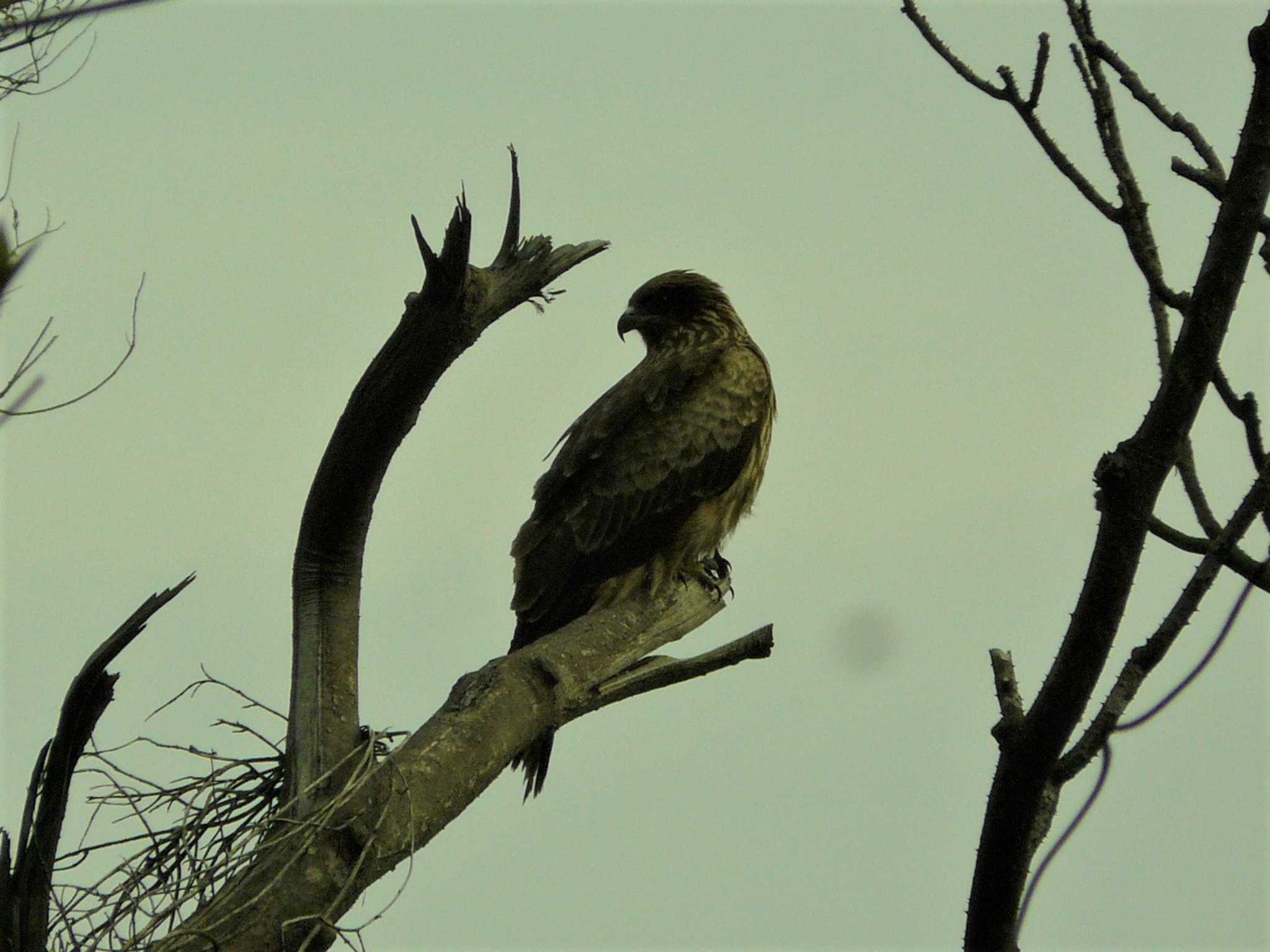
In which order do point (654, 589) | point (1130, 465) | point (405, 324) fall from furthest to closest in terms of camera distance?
point (654, 589) < point (405, 324) < point (1130, 465)

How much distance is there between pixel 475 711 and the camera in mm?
4160

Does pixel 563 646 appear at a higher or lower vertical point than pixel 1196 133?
lower

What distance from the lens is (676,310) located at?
777cm

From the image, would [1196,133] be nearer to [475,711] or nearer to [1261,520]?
[1261,520]

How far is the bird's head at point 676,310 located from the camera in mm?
7605

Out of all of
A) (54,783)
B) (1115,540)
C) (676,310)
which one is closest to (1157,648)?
(1115,540)

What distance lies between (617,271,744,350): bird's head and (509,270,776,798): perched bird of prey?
0.27 meters

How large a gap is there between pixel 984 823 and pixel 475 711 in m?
1.48

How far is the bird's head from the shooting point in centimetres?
761

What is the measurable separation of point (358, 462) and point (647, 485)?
269 cm

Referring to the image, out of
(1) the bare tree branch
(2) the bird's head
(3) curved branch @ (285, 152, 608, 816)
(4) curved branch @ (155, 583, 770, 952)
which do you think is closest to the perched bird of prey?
(2) the bird's head

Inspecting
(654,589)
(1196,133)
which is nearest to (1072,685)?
(1196,133)

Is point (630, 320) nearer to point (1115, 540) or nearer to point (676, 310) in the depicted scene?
point (676, 310)

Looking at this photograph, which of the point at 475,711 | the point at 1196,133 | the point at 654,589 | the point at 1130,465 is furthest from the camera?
the point at 654,589
